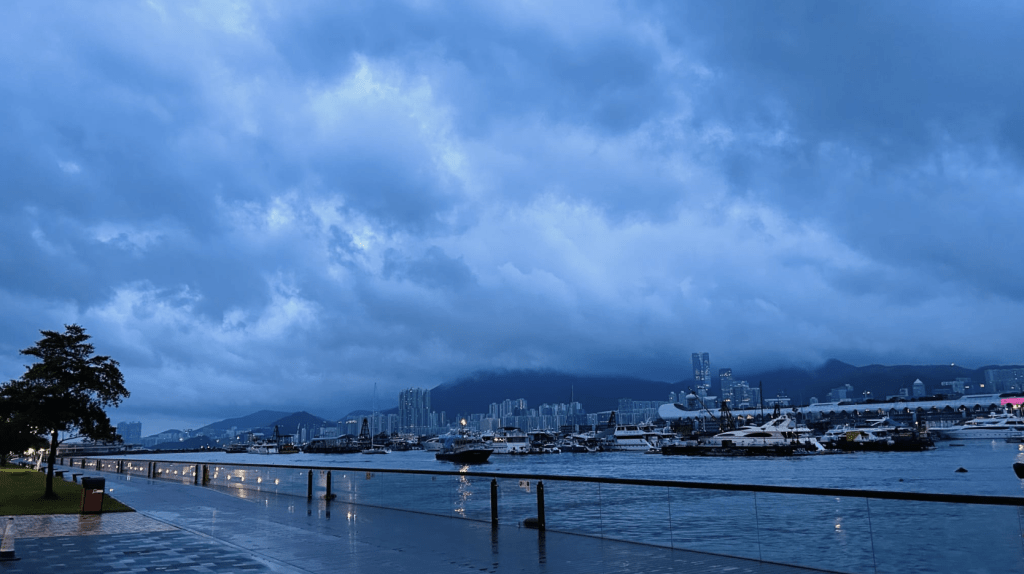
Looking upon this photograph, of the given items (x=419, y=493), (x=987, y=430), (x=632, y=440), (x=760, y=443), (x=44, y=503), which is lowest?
(x=632, y=440)

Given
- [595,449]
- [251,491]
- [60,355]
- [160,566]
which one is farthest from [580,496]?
[595,449]

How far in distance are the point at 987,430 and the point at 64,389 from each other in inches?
8166

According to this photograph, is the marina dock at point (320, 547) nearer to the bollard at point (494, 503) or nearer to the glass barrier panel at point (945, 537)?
the bollard at point (494, 503)

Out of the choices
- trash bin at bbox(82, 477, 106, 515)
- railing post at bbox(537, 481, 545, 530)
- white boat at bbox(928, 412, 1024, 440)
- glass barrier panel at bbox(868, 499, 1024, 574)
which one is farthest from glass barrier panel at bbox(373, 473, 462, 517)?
white boat at bbox(928, 412, 1024, 440)

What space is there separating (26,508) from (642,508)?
18467 mm

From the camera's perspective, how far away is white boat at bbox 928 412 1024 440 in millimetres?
169913

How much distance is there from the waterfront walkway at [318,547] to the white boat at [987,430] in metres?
192

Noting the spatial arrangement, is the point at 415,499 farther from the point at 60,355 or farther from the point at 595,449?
the point at 595,449

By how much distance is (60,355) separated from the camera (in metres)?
23.3

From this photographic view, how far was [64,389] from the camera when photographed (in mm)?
23031

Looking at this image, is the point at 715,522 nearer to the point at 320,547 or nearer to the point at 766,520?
the point at 766,520

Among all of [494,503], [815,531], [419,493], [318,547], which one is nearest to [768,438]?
[419,493]

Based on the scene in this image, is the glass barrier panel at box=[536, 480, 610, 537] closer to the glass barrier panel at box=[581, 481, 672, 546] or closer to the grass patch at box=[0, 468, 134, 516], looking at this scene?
the glass barrier panel at box=[581, 481, 672, 546]

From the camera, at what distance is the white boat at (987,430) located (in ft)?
557
